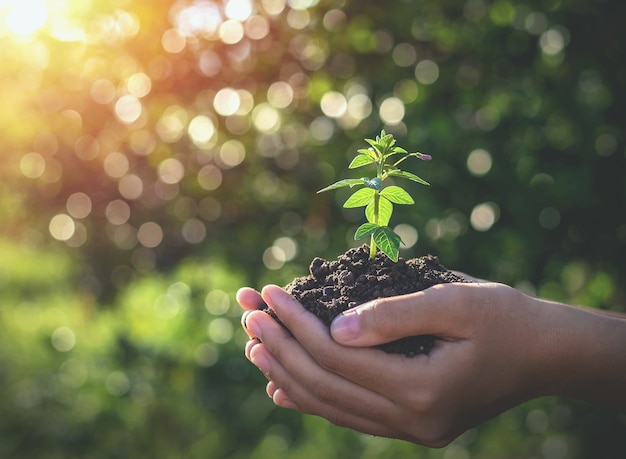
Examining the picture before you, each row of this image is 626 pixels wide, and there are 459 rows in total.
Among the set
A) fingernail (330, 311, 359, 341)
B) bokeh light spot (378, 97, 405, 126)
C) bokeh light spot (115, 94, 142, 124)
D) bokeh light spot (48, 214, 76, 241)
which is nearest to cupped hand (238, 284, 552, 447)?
fingernail (330, 311, 359, 341)

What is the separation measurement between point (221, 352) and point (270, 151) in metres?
0.92

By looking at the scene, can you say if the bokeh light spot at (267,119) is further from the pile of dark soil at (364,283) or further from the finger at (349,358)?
the finger at (349,358)

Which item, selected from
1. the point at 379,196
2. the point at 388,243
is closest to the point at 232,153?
the point at 379,196

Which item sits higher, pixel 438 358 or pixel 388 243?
pixel 388 243

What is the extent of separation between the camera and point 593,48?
284 centimetres

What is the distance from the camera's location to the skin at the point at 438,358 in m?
1.40

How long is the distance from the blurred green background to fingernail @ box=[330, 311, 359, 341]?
55.9 inches

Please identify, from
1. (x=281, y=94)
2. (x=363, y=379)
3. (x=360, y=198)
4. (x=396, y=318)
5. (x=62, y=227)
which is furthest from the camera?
(x=62, y=227)

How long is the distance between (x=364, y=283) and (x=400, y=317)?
22 centimetres

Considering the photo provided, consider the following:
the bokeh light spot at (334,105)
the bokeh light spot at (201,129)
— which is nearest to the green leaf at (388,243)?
the bokeh light spot at (334,105)

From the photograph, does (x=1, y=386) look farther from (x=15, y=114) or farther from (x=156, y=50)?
(x=156, y=50)

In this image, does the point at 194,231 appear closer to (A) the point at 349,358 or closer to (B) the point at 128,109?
(B) the point at 128,109

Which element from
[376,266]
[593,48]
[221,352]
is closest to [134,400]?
[221,352]

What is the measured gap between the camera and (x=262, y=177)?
3.21 metres
